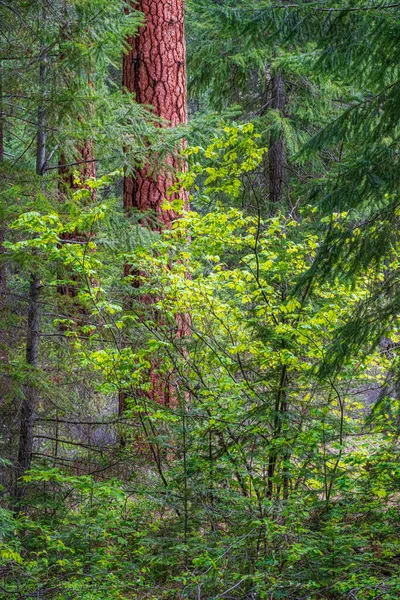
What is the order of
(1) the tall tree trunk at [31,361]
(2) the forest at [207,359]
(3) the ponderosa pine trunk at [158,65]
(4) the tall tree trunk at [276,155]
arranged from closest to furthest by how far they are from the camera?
1. (2) the forest at [207,359]
2. (1) the tall tree trunk at [31,361]
3. (3) the ponderosa pine trunk at [158,65]
4. (4) the tall tree trunk at [276,155]

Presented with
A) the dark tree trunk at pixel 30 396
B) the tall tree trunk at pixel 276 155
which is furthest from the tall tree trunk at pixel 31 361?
the tall tree trunk at pixel 276 155

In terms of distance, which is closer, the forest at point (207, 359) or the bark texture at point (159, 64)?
the forest at point (207, 359)

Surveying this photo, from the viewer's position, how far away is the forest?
4652mm

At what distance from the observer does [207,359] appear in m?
5.88

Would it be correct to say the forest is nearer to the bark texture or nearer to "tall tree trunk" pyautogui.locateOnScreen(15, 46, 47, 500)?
"tall tree trunk" pyautogui.locateOnScreen(15, 46, 47, 500)

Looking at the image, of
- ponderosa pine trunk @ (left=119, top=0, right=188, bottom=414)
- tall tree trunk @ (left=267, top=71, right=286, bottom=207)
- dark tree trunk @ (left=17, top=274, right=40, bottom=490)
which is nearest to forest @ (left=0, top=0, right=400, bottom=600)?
dark tree trunk @ (left=17, top=274, right=40, bottom=490)

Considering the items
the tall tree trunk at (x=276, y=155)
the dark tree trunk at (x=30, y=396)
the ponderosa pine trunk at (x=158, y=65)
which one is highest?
the tall tree trunk at (x=276, y=155)

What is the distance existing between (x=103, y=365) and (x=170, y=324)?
2.26ft

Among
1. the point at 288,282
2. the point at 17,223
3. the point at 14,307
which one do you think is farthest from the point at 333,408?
the point at 14,307

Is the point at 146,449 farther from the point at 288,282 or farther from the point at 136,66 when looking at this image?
the point at 136,66

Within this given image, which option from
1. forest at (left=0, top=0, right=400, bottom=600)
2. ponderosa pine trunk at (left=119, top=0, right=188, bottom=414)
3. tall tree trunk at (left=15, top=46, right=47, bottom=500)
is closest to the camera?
forest at (left=0, top=0, right=400, bottom=600)

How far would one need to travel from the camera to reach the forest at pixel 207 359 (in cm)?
465

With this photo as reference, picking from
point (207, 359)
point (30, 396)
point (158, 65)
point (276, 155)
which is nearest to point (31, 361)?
point (30, 396)

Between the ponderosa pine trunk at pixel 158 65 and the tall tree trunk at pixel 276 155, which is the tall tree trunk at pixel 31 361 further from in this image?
the tall tree trunk at pixel 276 155
